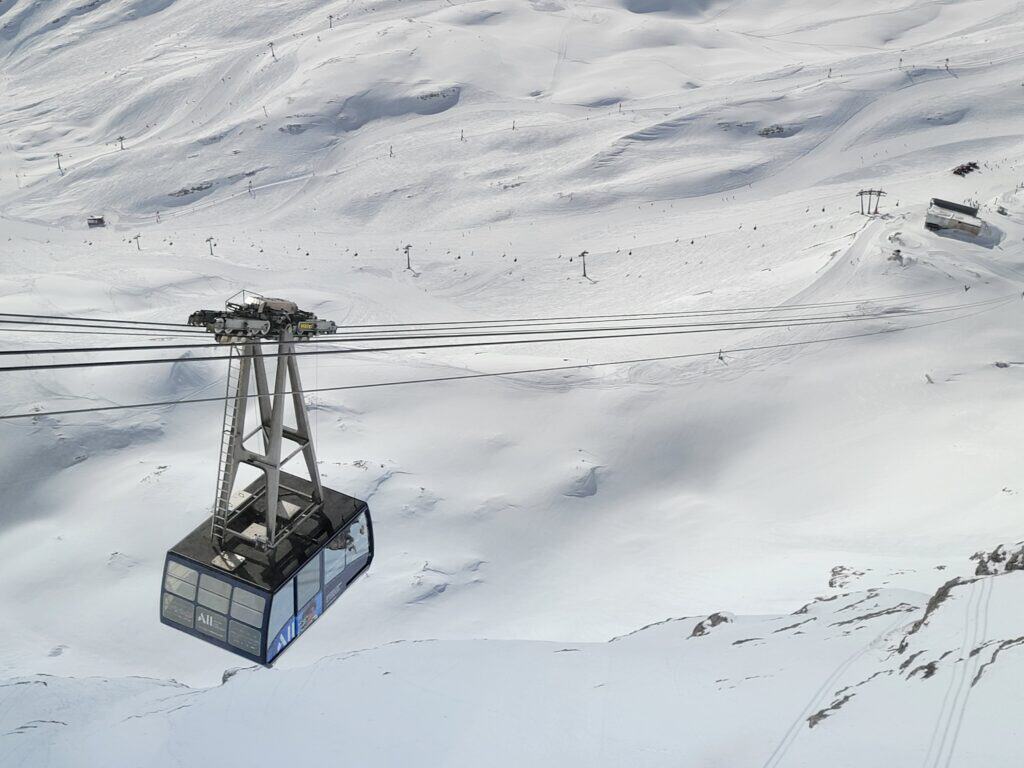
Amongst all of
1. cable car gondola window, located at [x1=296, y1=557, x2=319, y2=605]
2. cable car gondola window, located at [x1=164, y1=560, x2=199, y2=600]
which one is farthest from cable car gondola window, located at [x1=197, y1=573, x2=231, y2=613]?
cable car gondola window, located at [x1=296, y1=557, x2=319, y2=605]

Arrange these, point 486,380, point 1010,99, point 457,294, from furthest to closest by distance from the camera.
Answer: point 1010,99, point 457,294, point 486,380

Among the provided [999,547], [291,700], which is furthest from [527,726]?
[999,547]

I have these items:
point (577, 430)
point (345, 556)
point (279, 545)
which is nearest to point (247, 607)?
point (279, 545)

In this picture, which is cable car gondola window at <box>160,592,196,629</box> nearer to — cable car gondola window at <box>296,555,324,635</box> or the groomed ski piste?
cable car gondola window at <box>296,555,324,635</box>

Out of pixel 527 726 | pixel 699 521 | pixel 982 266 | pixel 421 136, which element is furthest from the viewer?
pixel 421 136

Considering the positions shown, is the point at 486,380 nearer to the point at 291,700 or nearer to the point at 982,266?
the point at 291,700

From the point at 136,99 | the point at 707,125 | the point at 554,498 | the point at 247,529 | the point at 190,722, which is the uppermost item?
the point at 136,99
